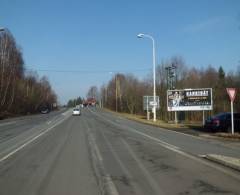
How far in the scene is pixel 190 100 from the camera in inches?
1825

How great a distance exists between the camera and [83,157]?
51.6 ft

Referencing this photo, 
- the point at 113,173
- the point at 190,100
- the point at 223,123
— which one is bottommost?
the point at 113,173

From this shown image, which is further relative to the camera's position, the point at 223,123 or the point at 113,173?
the point at 223,123

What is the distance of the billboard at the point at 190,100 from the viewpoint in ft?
150

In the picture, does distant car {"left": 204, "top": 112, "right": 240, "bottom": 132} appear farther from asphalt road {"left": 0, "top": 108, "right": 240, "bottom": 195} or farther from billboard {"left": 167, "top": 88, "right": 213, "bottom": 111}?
asphalt road {"left": 0, "top": 108, "right": 240, "bottom": 195}

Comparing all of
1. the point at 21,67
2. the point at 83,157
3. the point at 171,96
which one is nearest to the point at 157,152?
the point at 83,157

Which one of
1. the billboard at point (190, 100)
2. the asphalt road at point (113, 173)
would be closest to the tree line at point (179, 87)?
the billboard at point (190, 100)

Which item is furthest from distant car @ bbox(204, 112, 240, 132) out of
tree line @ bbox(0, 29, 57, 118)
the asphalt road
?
tree line @ bbox(0, 29, 57, 118)

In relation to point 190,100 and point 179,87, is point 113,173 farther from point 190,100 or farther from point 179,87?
point 179,87

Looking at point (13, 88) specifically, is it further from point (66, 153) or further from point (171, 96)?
point (66, 153)

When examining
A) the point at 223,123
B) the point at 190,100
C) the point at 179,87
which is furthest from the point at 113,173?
the point at 179,87

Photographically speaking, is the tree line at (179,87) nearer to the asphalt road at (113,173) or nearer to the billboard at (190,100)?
the billboard at (190,100)

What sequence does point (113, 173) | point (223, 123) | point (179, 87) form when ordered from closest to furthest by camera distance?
1. point (113, 173)
2. point (223, 123)
3. point (179, 87)

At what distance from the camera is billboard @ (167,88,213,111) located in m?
45.8
